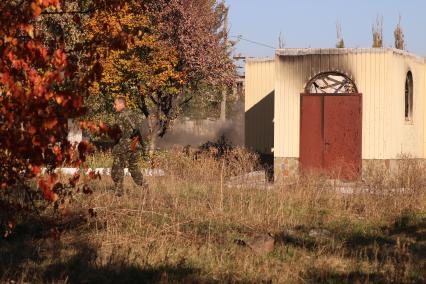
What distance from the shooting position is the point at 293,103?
2073 centimetres

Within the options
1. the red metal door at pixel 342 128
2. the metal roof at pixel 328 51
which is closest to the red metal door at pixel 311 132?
the red metal door at pixel 342 128

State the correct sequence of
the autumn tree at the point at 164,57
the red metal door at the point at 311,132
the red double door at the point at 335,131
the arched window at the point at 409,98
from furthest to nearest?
→ the autumn tree at the point at 164,57, the arched window at the point at 409,98, the red metal door at the point at 311,132, the red double door at the point at 335,131

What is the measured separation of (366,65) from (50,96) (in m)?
16.6

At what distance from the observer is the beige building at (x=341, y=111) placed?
65.5 feet

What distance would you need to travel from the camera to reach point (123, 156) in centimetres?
1426

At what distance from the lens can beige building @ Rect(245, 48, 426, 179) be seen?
20.0 m

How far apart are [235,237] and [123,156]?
15.1 feet

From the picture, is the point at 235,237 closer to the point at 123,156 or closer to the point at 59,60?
the point at 123,156

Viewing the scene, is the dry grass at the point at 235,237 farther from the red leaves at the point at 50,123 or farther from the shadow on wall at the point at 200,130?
the shadow on wall at the point at 200,130

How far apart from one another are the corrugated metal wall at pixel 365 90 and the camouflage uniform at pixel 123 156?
709 cm

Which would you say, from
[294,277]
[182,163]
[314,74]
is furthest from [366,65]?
[294,277]

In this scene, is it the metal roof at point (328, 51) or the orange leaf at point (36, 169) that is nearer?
the orange leaf at point (36, 169)

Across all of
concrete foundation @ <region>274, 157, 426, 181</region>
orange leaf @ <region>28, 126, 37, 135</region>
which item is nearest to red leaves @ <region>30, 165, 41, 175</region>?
orange leaf @ <region>28, 126, 37, 135</region>

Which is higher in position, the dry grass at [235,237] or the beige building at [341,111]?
the beige building at [341,111]
